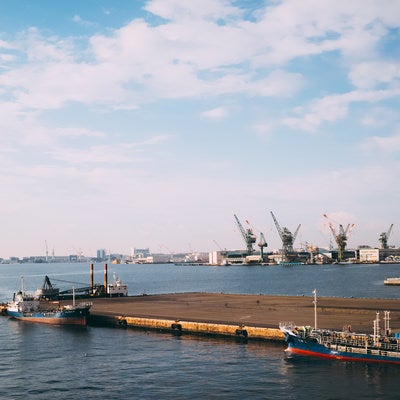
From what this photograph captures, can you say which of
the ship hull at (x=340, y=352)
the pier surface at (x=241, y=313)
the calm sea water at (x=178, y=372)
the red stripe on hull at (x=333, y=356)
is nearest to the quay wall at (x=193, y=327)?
the pier surface at (x=241, y=313)

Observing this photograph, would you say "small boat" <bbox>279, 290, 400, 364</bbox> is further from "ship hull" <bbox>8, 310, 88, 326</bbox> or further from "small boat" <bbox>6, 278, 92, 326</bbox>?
"small boat" <bbox>6, 278, 92, 326</bbox>

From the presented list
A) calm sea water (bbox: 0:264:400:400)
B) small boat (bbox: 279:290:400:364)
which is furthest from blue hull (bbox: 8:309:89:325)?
small boat (bbox: 279:290:400:364)

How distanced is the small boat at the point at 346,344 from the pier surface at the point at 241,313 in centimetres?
731

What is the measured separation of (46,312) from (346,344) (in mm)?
66703

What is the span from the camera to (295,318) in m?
86.3

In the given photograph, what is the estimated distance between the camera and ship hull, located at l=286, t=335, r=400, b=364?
59.6 metres

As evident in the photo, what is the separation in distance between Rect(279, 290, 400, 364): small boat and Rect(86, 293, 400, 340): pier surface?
7.31 metres

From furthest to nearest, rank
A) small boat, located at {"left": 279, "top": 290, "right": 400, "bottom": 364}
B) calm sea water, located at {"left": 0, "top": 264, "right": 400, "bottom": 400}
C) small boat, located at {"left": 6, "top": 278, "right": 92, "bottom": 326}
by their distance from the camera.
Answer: small boat, located at {"left": 6, "top": 278, "right": 92, "bottom": 326}
small boat, located at {"left": 279, "top": 290, "right": 400, "bottom": 364}
calm sea water, located at {"left": 0, "top": 264, "right": 400, "bottom": 400}

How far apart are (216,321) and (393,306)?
3788cm

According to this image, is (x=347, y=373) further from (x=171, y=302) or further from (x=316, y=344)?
(x=171, y=302)

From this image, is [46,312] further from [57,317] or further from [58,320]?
[58,320]

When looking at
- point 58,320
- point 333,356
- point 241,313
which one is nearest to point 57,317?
point 58,320

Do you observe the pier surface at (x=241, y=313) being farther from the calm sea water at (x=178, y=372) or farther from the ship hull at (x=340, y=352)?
the ship hull at (x=340, y=352)

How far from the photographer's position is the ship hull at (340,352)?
5956cm
